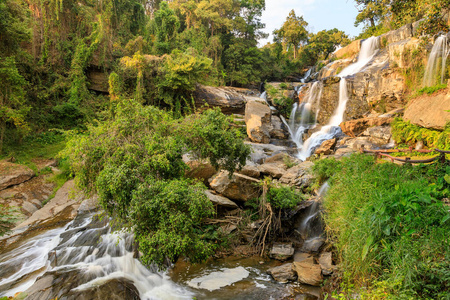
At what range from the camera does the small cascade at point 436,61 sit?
40.6 feet

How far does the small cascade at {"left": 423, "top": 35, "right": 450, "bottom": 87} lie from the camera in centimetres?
1238

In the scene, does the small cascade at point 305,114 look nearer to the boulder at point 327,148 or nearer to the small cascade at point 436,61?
the boulder at point 327,148

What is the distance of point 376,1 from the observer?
22.1 ft

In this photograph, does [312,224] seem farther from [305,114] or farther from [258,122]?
[305,114]

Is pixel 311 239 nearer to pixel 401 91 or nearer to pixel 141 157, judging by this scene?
pixel 141 157

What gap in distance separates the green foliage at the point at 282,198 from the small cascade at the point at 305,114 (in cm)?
1027

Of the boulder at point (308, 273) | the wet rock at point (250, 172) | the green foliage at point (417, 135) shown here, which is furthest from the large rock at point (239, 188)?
the green foliage at point (417, 135)

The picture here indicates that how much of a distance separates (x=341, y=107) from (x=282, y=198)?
12042 millimetres

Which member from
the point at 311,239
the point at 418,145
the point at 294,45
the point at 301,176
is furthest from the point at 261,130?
the point at 294,45

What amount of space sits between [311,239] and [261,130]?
31.1ft

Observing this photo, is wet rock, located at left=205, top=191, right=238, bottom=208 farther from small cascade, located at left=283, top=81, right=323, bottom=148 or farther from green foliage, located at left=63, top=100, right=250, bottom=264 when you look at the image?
small cascade, located at left=283, top=81, right=323, bottom=148

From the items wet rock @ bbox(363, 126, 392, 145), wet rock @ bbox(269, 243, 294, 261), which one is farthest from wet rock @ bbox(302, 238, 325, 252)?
wet rock @ bbox(363, 126, 392, 145)

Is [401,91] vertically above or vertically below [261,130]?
above

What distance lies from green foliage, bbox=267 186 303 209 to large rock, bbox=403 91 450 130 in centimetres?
637
